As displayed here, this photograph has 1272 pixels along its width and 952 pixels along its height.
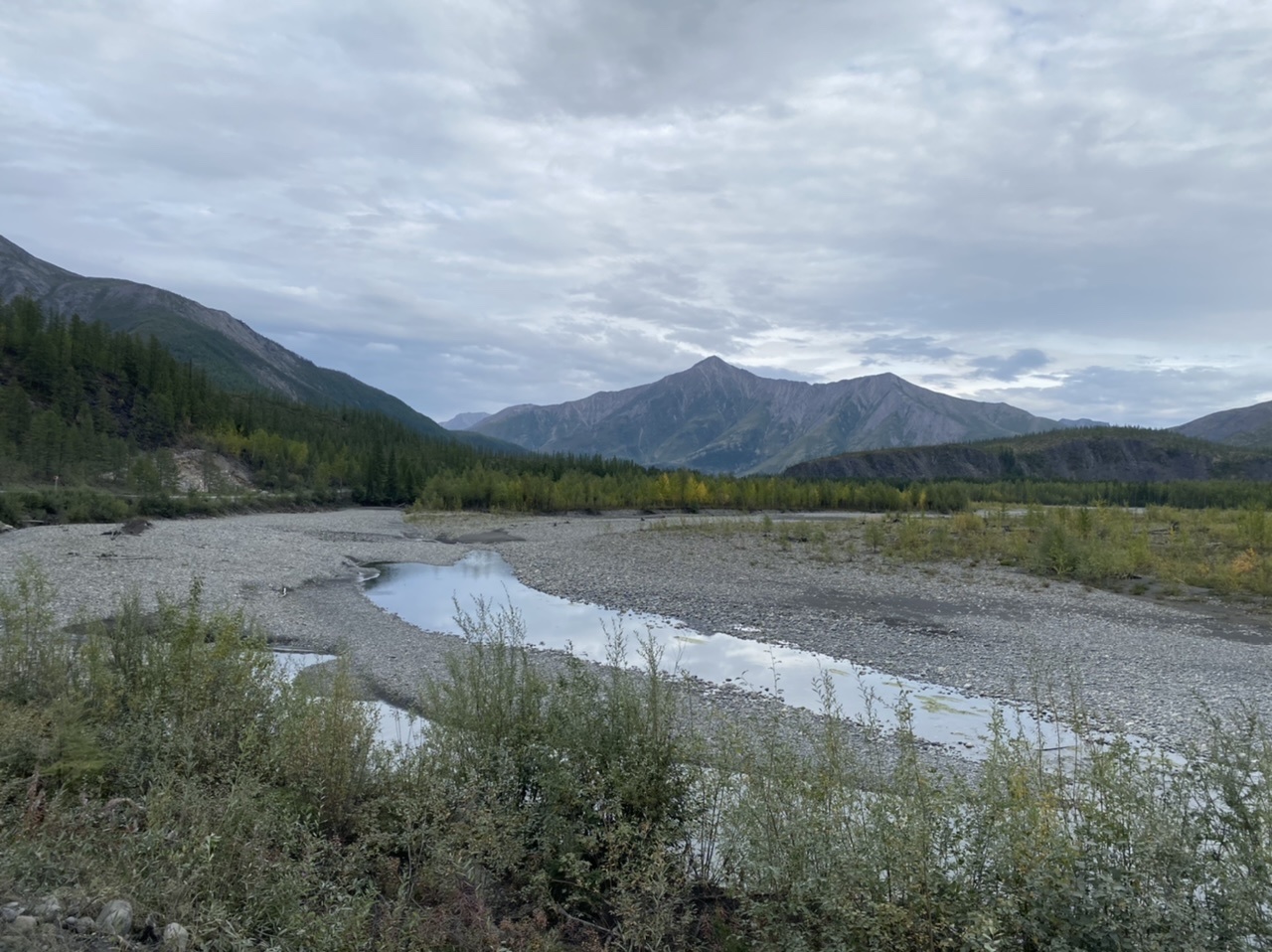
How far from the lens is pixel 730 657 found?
17797 millimetres

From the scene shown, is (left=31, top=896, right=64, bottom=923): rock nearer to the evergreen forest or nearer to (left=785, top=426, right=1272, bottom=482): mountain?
the evergreen forest

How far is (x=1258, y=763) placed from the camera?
4.50 metres

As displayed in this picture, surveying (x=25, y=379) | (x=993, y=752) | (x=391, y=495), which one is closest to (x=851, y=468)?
(x=391, y=495)

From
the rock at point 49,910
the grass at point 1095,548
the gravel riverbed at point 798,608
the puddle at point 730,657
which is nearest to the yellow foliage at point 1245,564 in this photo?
the grass at point 1095,548

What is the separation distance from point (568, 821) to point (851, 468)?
173802 mm

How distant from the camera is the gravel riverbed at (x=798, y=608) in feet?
48.8

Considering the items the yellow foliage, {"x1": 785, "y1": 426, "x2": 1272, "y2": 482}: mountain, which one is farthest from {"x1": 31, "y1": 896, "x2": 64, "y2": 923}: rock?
{"x1": 785, "y1": 426, "x2": 1272, "y2": 482}: mountain

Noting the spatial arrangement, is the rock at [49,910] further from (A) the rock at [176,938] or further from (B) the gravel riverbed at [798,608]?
(B) the gravel riverbed at [798,608]

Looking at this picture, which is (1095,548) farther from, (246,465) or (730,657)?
(246,465)

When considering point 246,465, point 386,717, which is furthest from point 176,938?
point 246,465

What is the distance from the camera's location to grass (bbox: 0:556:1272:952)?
14.3 ft

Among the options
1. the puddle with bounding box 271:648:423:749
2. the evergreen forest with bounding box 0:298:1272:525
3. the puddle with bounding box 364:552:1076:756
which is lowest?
the puddle with bounding box 364:552:1076:756

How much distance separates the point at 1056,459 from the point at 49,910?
197 metres

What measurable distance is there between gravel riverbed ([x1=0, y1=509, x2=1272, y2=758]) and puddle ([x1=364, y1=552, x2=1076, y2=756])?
743 mm
